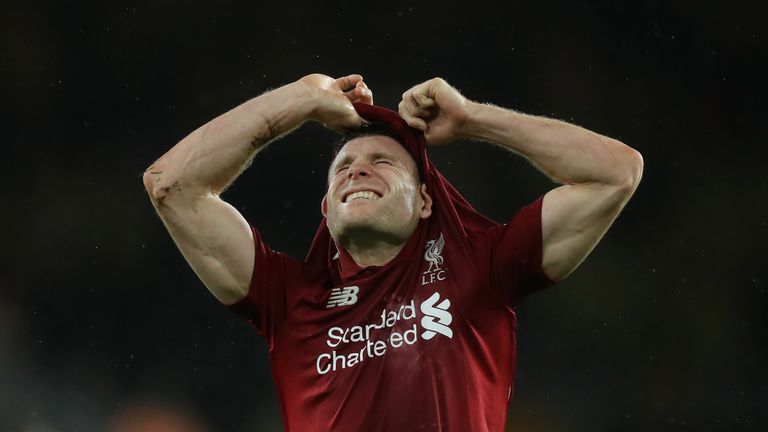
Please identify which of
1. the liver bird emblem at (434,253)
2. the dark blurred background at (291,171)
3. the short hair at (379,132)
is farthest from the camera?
the dark blurred background at (291,171)

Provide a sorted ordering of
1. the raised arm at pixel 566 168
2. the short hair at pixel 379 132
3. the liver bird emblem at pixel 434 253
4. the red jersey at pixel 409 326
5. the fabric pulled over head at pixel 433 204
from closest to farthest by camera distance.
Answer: the red jersey at pixel 409 326 → the raised arm at pixel 566 168 → the liver bird emblem at pixel 434 253 → the fabric pulled over head at pixel 433 204 → the short hair at pixel 379 132

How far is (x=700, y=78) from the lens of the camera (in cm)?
687

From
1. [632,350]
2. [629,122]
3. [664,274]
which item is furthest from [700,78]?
[632,350]

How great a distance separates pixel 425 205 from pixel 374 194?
0.18m

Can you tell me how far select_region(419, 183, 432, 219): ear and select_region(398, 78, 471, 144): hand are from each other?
0.47 feet

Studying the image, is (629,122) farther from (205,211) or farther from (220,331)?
(205,211)

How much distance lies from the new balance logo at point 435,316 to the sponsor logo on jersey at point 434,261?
6 cm

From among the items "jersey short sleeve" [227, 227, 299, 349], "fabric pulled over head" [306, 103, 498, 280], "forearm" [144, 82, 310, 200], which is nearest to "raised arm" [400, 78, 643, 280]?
"fabric pulled over head" [306, 103, 498, 280]

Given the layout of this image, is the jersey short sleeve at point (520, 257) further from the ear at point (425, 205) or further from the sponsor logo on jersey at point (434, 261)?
the ear at point (425, 205)

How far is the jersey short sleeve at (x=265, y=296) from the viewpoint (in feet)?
8.59

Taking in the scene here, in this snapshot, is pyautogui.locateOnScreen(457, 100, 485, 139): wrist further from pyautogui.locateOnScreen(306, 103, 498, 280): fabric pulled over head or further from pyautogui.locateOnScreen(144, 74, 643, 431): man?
pyautogui.locateOnScreen(306, 103, 498, 280): fabric pulled over head

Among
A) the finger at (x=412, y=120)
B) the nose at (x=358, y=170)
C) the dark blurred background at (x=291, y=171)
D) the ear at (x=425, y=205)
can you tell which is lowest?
the dark blurred background at (x=291, y=171)

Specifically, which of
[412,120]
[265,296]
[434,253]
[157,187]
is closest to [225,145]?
[157,187]

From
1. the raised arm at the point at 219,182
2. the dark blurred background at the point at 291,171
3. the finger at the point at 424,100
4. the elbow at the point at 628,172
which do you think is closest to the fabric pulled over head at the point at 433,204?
the finger at the point at 424,100
